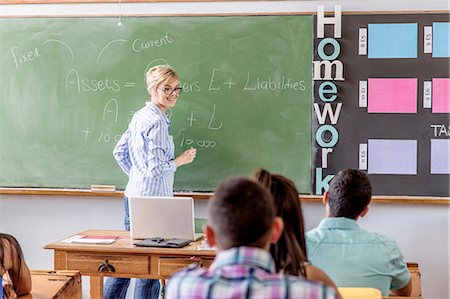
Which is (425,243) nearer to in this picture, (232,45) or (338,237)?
(232,45)

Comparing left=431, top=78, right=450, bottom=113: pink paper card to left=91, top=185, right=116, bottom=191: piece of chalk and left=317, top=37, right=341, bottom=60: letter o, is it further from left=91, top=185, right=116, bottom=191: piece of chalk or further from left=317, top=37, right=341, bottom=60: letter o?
left=91, top=185, right=116, bottom=191: piece of chalk

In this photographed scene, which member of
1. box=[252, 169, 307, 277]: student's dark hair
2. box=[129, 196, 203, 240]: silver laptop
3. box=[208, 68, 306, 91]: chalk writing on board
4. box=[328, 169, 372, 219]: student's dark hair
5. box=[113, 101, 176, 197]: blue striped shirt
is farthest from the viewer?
box=[208, 68, 306, 91]: chalk writing on board

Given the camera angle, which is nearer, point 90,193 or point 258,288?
point 258,288

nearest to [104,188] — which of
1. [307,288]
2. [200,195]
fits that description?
[200,195]

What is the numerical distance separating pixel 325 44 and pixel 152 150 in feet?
4.13

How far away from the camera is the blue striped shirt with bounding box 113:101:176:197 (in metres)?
4.16

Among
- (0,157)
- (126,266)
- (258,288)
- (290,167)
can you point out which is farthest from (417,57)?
(258,288)

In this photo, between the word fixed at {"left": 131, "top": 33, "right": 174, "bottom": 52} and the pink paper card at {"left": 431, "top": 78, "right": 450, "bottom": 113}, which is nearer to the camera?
the pink paper card at {"left": 431, "top": 78, "right": 450, "bottom": 113}

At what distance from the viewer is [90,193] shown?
15.6ft

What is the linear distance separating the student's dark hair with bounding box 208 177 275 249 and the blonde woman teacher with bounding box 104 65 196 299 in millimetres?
2691

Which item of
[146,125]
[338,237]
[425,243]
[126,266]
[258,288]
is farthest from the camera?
[425,243]

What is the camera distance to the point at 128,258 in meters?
3.57

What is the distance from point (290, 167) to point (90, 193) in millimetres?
1313

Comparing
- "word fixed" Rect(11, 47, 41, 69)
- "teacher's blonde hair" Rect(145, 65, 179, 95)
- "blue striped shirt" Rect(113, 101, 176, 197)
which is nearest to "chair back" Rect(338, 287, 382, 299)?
"blue striped shirt" Rect(113, 101, 176, 197)
